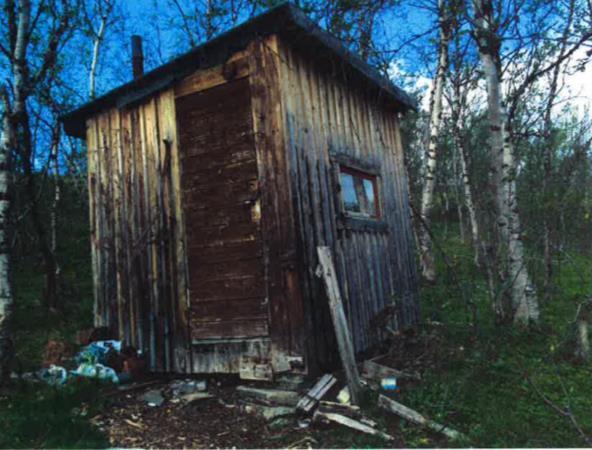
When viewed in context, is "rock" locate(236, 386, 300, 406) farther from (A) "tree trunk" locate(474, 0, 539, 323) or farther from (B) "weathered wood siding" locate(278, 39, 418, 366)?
(A) "tree trunk" locate(474, 0, 539, 323)

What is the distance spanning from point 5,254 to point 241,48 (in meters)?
3.98

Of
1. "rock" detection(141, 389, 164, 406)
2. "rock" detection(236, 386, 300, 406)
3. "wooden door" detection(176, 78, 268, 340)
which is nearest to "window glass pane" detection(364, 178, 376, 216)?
"wooden door" detection(176, 78, 268, 340)

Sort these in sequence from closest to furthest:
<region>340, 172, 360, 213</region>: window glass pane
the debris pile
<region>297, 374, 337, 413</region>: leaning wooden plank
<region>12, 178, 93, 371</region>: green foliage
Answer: <region>297, 374, 337, 413</region>: leaning wooden plank
the debris pile
<region>340, 172, 360, 213</region>: window glass pane
<region>12, 178, 93, 371</region>: green foliage

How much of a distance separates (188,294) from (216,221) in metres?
1.08

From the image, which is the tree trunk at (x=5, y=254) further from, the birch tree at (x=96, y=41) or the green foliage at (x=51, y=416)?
the birch tree at (x=96, y=41)

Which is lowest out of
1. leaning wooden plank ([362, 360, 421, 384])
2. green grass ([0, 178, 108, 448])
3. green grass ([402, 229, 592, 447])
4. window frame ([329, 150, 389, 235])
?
green grass ([402, 229, 592, 447])

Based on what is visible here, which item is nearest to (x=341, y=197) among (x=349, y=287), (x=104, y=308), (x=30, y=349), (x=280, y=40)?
(x=349, y=287)

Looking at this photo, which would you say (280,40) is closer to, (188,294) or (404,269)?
(188,294)

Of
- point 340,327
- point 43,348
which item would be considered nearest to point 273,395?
point 340,327

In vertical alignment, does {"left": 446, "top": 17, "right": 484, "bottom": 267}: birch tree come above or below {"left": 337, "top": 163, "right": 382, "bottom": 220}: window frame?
above

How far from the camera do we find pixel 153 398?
534cm

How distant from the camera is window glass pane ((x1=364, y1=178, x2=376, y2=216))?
289 inches

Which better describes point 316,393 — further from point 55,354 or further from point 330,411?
point 55,354

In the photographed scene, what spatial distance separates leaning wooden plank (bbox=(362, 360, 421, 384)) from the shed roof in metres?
3.56
